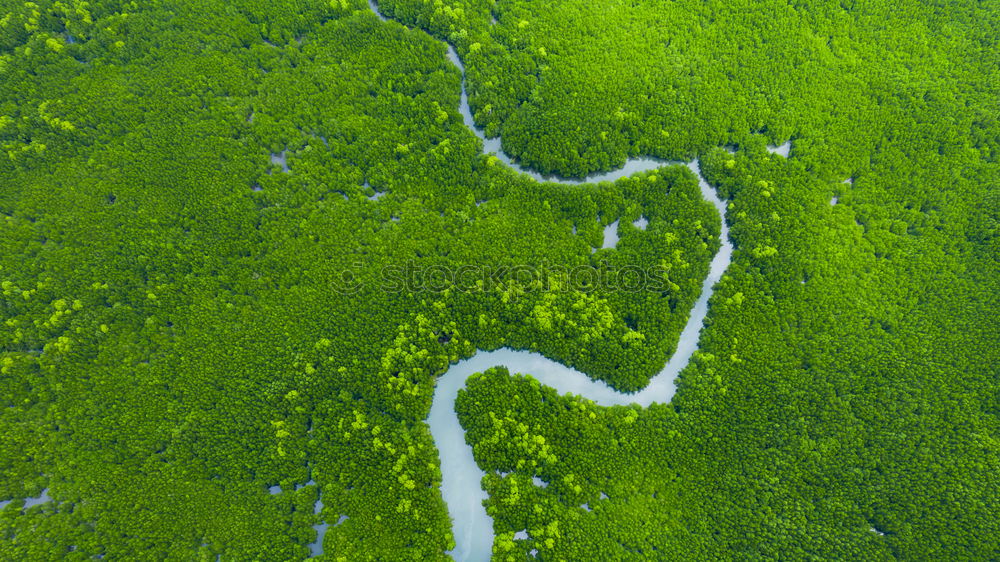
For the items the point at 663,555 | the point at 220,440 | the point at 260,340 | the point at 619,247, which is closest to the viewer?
the point at 663,555

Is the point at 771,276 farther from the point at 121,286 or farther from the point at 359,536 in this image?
the point at 121,286

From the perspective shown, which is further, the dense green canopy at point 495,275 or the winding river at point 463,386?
the winding river at point 463,386

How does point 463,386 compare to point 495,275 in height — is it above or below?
below

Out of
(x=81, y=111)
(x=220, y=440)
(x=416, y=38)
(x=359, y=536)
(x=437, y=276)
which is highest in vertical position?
(x=416, y=38)

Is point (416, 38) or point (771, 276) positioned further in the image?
point (416, 38)

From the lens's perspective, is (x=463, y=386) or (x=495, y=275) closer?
(x=463, y=386)

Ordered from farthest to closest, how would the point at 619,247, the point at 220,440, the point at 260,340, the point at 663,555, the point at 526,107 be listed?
the point at 526,107, the point at 619,247, the point at 260,340, the point at 220,440, the point at 663,555

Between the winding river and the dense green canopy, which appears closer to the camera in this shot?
the dense green canopy

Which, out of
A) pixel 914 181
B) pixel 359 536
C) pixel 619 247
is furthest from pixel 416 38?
pixel 914 181
